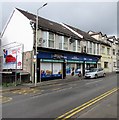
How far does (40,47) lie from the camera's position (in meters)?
27.7

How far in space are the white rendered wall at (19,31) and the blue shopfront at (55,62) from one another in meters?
2.32

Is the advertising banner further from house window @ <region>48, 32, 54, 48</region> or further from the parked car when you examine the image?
the parked car

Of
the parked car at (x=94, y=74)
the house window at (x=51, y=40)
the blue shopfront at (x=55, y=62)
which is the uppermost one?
the house window at (x=51, y=40)

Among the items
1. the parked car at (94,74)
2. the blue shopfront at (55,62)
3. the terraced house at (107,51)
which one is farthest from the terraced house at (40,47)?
the terraced house at (107,51)

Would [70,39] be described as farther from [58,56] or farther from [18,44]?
[18,44]

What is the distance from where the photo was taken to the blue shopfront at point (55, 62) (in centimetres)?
2831

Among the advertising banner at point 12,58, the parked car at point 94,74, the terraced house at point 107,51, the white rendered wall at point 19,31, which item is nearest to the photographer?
the white rendered wall at point 19,31

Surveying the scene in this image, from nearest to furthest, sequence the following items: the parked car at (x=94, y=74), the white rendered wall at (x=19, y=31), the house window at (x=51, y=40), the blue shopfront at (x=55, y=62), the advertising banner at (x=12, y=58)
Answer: the blue shopfront at (x=55, y=62) < the white rendered wall at (x=19, y=31) < the advertising banner at (x=12, y=58) < the house window at (x=51, y=40) < the parked car at (x=94, y=74)

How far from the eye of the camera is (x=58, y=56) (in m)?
31.5

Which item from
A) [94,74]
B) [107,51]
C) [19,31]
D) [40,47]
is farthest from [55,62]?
[107,51]

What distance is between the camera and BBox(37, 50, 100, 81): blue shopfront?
92.9 ft

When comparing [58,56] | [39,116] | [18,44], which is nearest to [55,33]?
[58,56]

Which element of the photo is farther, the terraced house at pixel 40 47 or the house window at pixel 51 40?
the house window at pixel 51 40

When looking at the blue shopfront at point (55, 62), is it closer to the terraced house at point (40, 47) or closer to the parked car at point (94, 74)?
the terraced house at point (40, 47)
